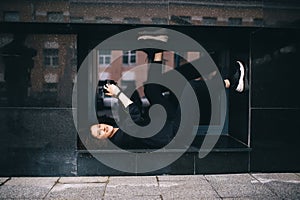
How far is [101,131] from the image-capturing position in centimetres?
456

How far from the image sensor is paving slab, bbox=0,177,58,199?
11.5 feet

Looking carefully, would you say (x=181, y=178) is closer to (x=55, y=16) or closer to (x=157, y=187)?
(x=157, y=187)

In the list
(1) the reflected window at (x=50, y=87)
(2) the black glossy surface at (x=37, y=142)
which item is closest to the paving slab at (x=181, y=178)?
(2) the black glossy surface at (x=37, y=142)

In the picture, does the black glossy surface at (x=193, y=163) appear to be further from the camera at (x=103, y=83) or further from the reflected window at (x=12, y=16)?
the reflected window at (x=12, y=16)

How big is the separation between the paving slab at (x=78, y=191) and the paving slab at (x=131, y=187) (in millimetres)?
125

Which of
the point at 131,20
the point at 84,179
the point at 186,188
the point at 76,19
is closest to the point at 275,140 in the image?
the point at 186,188

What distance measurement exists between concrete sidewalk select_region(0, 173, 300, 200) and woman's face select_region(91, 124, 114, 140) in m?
0.70

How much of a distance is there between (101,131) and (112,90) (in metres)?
0.75

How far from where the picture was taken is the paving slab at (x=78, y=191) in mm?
3488

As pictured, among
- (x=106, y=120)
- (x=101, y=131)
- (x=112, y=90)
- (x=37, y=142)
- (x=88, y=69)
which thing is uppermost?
(x=88, y=69)

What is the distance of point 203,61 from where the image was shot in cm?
541

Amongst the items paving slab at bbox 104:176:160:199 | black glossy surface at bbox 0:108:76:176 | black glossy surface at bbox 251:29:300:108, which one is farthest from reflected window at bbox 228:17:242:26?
black glossy surface at bbox 0:108:76:176

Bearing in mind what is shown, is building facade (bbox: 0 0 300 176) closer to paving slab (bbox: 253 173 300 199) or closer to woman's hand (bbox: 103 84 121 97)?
paving slab (bbox: 253 173 300 199)

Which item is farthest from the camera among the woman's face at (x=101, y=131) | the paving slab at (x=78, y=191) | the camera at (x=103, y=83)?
the camera at (x=103, y=83)
